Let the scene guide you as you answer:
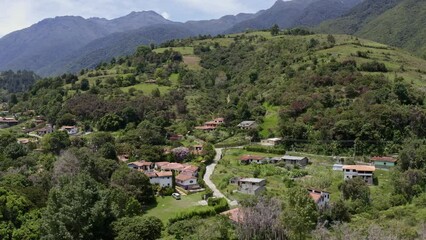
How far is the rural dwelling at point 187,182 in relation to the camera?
42844 millimetres

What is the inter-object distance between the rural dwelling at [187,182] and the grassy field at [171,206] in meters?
1.88

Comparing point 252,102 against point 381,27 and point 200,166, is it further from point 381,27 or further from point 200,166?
point 381,27

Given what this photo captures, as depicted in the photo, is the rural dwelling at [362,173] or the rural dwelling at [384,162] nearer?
the rural dwelling at [362,173]

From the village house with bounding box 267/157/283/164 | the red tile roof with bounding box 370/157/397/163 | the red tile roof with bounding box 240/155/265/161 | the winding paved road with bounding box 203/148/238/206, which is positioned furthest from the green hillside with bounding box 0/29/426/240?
the village house with bounding box 267/157/283/164

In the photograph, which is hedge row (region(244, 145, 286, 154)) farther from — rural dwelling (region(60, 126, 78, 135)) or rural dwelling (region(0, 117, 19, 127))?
rural dwelling (region(0, 117, 19, 127))

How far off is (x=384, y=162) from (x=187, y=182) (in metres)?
21.5

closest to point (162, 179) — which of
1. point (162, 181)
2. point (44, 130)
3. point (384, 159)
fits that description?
point (162, 181)

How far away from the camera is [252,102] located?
7144 centimetres

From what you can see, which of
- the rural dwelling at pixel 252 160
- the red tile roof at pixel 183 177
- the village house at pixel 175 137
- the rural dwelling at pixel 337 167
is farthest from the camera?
the village house at pixel 175 137

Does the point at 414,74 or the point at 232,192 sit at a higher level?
the point at 414,74

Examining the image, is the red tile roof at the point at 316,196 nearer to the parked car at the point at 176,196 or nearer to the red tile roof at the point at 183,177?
the parked car at the point at 176,196

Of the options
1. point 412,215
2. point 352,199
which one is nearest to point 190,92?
point 352,199

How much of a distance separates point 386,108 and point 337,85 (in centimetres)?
1266

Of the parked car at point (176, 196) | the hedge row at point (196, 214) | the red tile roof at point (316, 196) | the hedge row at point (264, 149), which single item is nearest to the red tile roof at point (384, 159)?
the hedge row at point (264, 149)
